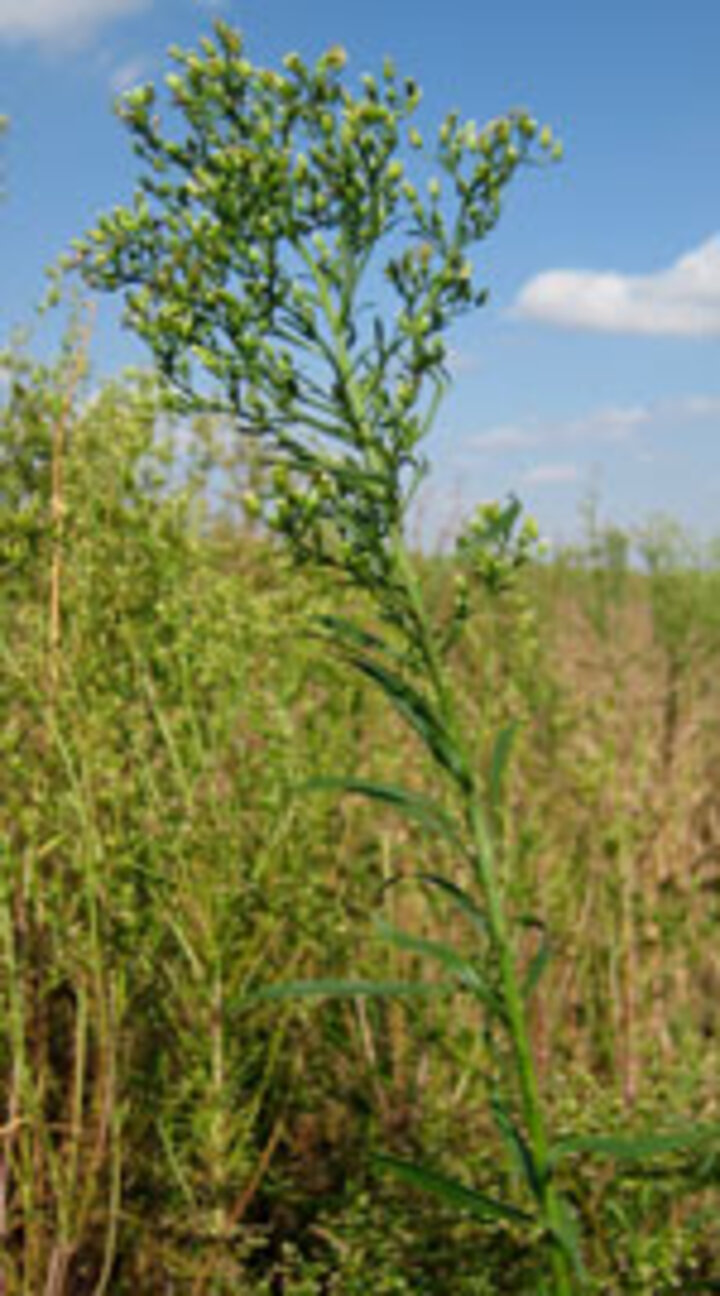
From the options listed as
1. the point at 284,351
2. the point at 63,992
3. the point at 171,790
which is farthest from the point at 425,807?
the point at 63,992

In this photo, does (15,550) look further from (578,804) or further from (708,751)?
(708,751)

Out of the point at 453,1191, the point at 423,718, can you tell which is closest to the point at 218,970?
the point at 453,1191

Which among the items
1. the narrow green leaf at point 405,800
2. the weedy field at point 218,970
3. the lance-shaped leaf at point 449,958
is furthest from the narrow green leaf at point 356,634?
the weedy field at point 218,970

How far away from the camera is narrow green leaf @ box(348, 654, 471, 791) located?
1.73 metres

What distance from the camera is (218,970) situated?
2.58 meters

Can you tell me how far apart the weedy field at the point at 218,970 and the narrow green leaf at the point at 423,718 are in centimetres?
69

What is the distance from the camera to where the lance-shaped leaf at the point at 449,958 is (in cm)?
172

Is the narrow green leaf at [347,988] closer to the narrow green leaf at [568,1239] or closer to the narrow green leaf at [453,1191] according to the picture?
the narrow green leaf at [453,1191]

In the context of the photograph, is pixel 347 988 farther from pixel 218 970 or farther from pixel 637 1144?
pixel 218 970

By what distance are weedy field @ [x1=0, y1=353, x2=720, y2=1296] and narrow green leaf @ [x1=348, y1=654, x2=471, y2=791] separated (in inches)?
27.2

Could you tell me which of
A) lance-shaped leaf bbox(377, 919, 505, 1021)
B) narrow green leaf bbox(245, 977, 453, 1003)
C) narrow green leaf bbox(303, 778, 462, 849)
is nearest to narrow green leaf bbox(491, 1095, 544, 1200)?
lance-shaped leaf bbox(377, 919, 505, 1021)

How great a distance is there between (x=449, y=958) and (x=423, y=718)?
1.07 ft

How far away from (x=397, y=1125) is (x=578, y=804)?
1574mm

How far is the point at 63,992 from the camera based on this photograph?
10.9ft
